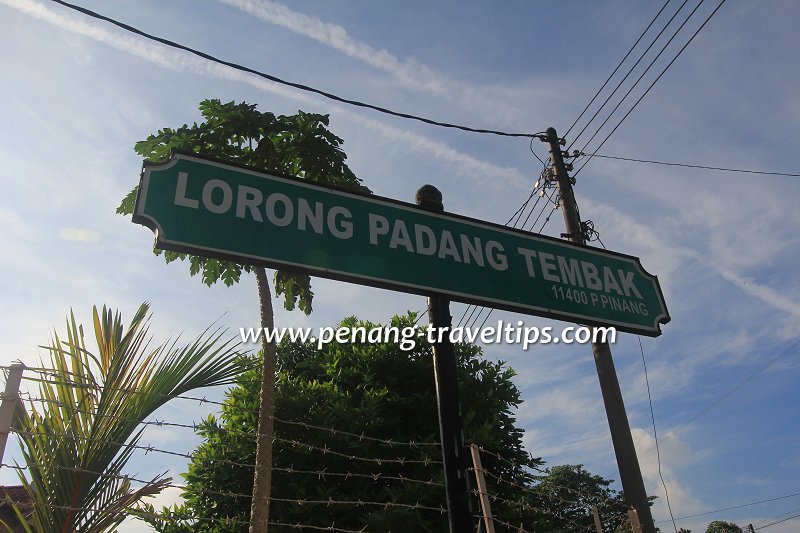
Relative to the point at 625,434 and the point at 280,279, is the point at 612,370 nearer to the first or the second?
the point at 625,434

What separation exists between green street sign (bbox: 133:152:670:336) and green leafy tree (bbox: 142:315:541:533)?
577 cm

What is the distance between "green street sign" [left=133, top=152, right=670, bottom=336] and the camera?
2457 mm

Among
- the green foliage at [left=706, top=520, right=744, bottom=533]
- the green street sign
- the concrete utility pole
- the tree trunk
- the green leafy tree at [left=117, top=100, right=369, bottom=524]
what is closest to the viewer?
the green street sign

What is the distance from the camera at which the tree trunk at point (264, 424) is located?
262 inches

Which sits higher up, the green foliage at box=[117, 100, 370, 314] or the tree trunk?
the green foliage at box=[117, 100, 370, 314]

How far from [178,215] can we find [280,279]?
7.15 metres

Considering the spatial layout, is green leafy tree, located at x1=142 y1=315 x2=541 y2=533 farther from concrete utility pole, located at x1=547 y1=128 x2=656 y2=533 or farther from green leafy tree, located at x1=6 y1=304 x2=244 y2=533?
green leafy tree, located at x1=6 y1=304 x2=244 y2=533

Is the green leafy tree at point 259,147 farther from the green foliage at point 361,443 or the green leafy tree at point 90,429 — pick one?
the green leafy tree at point 90,429

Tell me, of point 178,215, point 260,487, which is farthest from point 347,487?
point 178,215

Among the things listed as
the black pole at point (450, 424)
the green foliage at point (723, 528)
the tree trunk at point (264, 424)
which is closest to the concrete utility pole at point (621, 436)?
the black pole at point (450, 424)

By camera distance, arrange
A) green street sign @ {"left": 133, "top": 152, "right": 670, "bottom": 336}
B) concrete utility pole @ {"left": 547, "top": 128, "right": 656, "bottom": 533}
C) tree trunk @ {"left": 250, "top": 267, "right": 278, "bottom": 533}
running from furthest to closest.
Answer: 1. tree trunk @ {"left": 250, "top": 267, "right": 278, "bottom": 533}
2. concrete utility pole @ {"left": 547, "top": 128, "right": 656, "bottom": 533}
3. green street sign @ {"left": 133, "top": 152, "right": 670, "bottom": 336}

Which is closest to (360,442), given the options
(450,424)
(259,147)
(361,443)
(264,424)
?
(361,443)

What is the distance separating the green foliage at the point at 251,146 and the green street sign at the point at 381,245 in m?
5.52

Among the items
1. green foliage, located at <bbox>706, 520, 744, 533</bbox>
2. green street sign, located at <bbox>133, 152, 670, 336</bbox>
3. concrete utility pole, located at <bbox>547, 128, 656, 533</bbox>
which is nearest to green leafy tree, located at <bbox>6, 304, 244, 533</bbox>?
green street sign, located at <bbox>133, 152, 670, 336</bbox>
